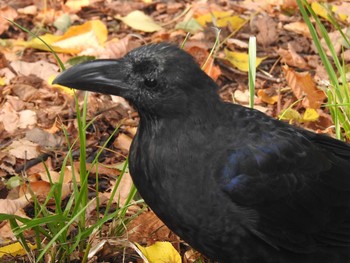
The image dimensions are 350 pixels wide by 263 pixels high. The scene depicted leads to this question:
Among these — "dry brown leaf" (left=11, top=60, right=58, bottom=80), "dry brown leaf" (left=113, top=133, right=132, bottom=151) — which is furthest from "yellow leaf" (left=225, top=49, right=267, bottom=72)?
"dry brown leaf" (left=11, top=60, right=58, bottom=80)

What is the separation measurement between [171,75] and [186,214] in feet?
1.85

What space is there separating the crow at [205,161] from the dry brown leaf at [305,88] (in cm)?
146

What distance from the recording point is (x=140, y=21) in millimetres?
5855

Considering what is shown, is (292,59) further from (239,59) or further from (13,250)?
(13,250)

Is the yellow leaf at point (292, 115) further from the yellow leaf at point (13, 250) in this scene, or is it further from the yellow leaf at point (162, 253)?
the yellow leaf at point (13, 250)

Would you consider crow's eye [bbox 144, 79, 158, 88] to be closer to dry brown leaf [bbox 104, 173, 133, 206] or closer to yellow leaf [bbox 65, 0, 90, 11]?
dry brown leaf [bbox 104, 173, 133, 206]

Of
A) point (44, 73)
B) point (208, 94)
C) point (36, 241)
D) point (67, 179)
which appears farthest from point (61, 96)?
point (208, 94)

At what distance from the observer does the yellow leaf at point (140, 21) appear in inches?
227

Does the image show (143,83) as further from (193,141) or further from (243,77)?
(243,77)

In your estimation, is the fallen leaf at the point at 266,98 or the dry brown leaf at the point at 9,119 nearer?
the dry brown leaf at the point at 9,119

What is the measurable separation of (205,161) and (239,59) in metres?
2.14

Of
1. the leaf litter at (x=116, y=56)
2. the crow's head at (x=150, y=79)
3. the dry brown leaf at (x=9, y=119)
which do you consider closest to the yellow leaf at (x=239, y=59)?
the leaf litter at (x=116, y=56)

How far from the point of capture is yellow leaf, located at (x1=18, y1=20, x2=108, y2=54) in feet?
17.8

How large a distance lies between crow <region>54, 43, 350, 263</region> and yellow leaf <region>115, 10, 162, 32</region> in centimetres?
239
